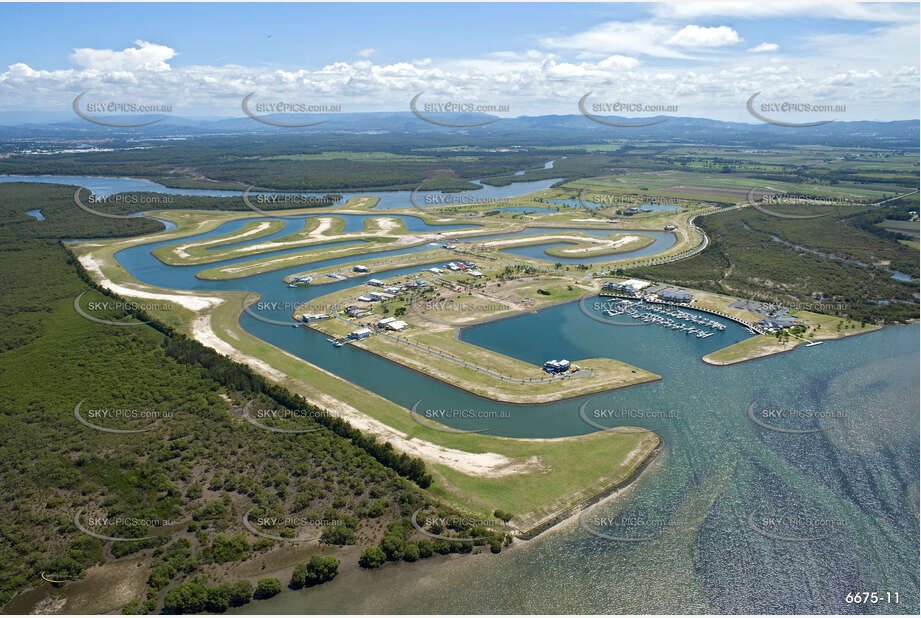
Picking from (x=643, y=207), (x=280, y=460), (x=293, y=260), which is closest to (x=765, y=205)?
(x=643, y=207)

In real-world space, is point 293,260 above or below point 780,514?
above

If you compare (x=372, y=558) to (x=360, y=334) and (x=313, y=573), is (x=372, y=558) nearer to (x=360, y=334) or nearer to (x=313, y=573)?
(x=313, y=573)

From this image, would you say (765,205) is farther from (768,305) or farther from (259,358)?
(259,358)

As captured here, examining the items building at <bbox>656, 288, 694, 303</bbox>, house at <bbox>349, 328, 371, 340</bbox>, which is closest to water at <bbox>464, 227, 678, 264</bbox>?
building at <bbox>656, 288, 694, 303</bbox>

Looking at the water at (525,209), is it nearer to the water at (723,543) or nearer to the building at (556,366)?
the building at (556,366)

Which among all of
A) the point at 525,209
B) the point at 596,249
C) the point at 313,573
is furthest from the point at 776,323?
the point at 525,209
